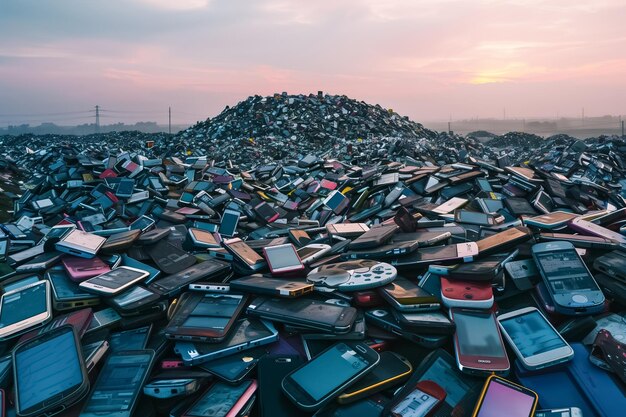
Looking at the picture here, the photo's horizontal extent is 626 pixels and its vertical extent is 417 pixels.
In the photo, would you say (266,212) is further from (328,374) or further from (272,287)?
(328,374)

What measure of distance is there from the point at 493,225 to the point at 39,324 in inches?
251

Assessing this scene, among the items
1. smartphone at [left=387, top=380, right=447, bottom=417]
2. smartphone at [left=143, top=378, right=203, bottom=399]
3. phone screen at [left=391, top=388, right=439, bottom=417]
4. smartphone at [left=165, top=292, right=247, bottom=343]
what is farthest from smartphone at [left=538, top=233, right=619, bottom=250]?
smartphone at [left=143, top=378, right=203, bottom=399]

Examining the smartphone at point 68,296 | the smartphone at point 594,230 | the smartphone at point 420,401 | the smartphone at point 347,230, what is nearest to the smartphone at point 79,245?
the smartphone at point 68,296

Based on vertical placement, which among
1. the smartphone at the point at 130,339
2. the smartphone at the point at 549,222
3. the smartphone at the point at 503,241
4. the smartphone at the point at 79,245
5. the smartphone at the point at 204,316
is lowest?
the smartphone at the point at 130,339

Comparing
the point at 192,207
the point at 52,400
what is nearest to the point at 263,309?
the point at 52,400

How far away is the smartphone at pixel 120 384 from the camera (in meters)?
3.15

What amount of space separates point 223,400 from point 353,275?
1839 millimetres

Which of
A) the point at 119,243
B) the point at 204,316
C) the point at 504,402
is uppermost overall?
the point at 119,243

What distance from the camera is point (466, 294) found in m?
3.96

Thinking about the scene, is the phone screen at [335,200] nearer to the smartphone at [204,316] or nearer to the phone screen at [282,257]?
the phone screen at [282,257]

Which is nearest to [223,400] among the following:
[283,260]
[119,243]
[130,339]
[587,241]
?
[130,339]

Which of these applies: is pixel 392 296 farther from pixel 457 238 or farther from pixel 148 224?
pixel 148 224

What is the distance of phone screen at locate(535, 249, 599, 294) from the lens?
3.98 metres

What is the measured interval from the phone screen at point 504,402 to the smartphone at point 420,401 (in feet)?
1.00
